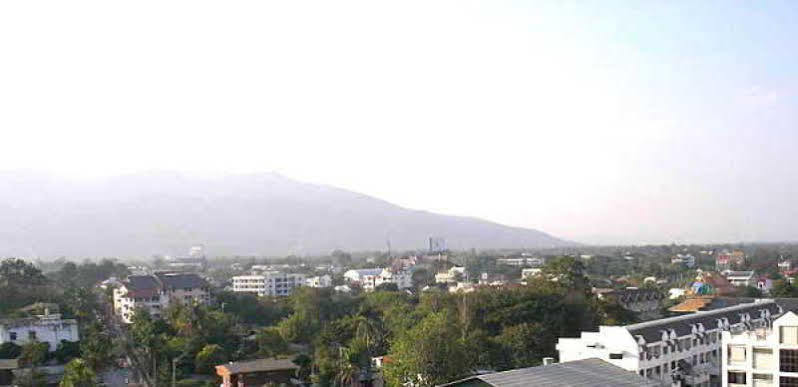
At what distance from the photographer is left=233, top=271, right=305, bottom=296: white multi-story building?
89.8 m

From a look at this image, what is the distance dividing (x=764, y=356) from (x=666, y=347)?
497cm

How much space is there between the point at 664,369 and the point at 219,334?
2139 centimetres

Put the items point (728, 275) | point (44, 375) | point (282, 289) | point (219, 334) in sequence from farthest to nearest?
point (282, 289)
point (728, 275)
point (219, 334)
point (44, 375)

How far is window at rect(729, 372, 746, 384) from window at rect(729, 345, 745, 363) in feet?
1.27

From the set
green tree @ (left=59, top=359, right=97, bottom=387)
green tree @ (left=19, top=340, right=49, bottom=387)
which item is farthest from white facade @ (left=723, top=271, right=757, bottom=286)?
green tree @ (left=59, top=359, right=97, bottom=387)

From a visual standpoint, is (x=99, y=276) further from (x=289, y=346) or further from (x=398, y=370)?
(x=398, y=370)

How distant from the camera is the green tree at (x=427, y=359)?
2783 centimetres

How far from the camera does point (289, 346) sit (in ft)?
140

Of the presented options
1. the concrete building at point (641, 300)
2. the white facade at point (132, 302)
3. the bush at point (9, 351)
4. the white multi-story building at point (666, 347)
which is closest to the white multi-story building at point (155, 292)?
the white facade at point (132, 302)

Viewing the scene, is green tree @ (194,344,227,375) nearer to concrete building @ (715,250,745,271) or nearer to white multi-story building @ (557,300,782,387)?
white multi-story building @ (557,300,782,387)

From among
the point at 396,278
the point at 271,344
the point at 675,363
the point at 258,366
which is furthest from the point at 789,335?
the point at 396,278

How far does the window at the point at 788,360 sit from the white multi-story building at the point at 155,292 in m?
45.7

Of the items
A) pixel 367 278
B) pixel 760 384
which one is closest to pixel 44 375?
pixel 760 384

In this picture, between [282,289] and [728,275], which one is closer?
[728,275]
